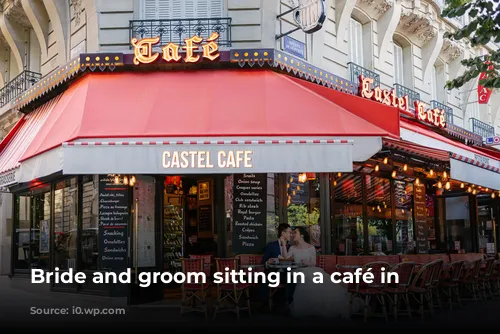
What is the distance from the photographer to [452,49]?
19.6 m

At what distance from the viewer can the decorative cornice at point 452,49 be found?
1928 centimetres

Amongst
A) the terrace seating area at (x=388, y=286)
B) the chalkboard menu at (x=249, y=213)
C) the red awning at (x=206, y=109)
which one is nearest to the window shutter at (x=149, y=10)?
the red awning at (x=206, y=109)

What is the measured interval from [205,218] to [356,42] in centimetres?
594

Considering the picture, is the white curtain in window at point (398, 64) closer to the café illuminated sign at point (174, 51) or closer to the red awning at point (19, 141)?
the café illuminated sign at point (174, 51)

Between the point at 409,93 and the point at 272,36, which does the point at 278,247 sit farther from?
the point at 409,93

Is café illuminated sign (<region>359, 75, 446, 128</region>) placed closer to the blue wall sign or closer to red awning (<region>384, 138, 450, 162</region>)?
the blue wall sign

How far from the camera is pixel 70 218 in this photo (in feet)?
44.2

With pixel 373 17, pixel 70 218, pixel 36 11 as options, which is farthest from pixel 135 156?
pixel 373 17

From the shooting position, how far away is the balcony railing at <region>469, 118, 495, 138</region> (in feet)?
68.6

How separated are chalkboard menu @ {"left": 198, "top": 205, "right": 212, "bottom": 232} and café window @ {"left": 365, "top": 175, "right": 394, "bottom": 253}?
3827 millimetres

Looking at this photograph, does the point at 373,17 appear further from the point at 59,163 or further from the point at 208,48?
the point at 59,163

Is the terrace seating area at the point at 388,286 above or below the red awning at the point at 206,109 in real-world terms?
below

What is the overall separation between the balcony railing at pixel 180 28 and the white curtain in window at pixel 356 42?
427 centimetres

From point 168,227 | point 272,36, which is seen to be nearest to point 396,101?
point 272,36
